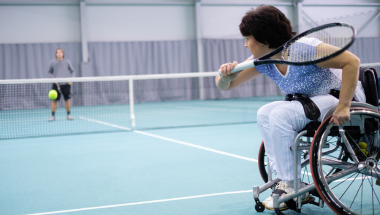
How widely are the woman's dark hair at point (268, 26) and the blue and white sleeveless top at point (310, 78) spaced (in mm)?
138

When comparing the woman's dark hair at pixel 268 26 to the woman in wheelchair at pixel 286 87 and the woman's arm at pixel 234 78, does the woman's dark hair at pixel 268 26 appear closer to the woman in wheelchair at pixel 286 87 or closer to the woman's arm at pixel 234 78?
the woman in wheelchair at pixel 286 87

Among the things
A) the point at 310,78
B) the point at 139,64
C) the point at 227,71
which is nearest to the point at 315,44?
the point at 310,78

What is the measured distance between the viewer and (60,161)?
4.27 metres

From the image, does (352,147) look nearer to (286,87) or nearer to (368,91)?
(368,91)

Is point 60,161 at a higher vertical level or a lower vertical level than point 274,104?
lower

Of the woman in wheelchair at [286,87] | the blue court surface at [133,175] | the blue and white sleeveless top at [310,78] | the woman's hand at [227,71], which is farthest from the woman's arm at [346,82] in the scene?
the blue court surface at [133,175]

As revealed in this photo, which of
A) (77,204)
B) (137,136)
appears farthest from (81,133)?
(77,204)

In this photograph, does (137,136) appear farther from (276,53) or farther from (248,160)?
(276,53)

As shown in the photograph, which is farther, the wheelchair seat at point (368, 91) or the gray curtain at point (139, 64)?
the gray curtain at point (139, 64)

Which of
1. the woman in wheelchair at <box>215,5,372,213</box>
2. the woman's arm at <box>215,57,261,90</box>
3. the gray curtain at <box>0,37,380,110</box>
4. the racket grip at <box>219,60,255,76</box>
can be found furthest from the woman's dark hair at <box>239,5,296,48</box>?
the gray curtain at <box>0,37,380,110</box>

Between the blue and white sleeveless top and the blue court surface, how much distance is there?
27.6 inches

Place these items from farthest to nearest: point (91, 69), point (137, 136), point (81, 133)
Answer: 1. point (91, 69)
2. point (81, 133)
3. point (137, 136)

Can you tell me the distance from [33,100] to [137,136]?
939 cm

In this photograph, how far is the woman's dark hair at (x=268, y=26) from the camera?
200 cm
